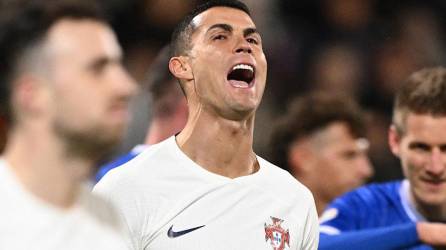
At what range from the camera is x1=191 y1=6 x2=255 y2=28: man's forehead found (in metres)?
3.76

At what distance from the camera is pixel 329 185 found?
6441 millimetres

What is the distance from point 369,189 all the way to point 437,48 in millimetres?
4107

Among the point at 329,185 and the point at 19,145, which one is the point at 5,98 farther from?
the point at 329,185

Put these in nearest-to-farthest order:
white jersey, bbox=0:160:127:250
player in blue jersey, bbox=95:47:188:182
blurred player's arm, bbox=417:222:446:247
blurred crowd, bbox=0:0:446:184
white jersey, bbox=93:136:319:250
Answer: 1. white jersey, bbox=0:160:127:250
2. white jersey, bbox=93:136:319:250
3. blurred player's arm, bbox=417:222:446:247
4. player in blue jersey, bbox=95:47:188:182
5. blurred crowd, bbox=0:0:446:184

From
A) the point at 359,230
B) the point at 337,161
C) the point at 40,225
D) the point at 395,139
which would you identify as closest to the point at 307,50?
the point at 337,161

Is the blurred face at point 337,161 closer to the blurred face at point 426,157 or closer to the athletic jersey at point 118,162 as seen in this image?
the athletic jersey at point 118,162

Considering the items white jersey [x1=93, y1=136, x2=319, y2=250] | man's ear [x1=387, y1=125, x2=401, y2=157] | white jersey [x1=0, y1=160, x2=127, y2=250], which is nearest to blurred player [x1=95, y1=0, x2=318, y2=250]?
white jersey [x1=93, y1=136, x2=319, y2=250]

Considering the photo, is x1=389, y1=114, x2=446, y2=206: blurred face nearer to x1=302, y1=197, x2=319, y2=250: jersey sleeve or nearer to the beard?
x1=302, y1=197, x2=319, y2=250: jersey sleeve

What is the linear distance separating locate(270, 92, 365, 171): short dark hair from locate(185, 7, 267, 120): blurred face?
108 inches

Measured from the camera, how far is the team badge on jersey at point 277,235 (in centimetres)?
357

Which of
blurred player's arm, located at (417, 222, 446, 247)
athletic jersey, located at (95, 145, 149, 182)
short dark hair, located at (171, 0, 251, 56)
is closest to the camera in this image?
short dark hair, located at (171, 0, 251, 56)

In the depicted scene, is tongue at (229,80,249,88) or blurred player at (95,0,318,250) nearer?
blurred player at (95,0,318,250)

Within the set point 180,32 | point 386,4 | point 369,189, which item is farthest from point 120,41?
point 180,32

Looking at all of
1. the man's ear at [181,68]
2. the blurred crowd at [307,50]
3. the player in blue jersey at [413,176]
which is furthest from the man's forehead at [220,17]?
the blurred crowd at [307,50]
